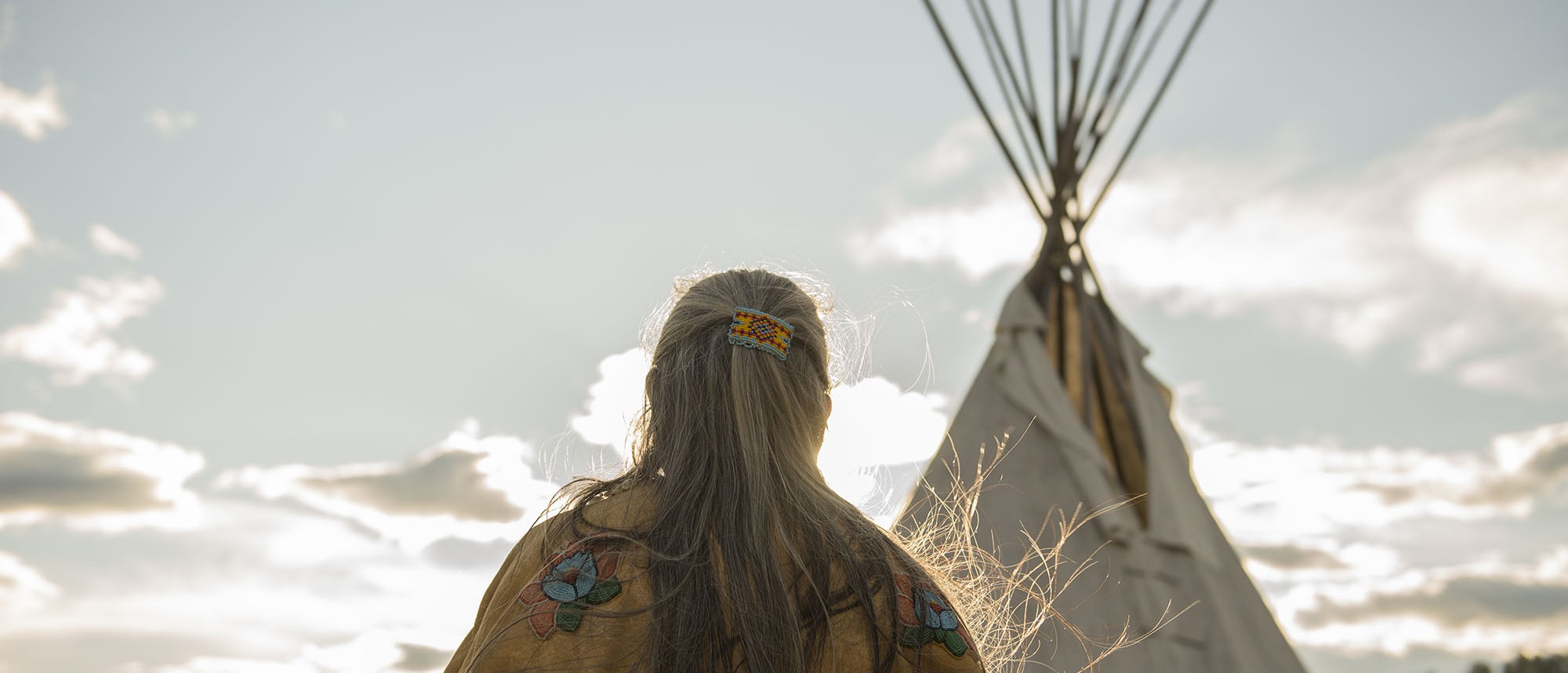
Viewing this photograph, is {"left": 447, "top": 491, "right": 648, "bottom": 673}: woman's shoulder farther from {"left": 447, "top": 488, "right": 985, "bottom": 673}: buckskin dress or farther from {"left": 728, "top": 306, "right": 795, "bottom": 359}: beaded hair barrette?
{"left": 728, "top": 306, "right": 795, "bottom": 359}: beaded hair barrette

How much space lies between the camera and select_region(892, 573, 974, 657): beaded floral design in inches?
48.9

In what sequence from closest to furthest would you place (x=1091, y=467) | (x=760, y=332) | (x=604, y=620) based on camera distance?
1. (x=604, y=620)
2. (x=760, y=332)
3. (x=1091, y=467)

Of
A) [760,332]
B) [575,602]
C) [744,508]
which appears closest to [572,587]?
[575,602]

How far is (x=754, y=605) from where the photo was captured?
1.15 m

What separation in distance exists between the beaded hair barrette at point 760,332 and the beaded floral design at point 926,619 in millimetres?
291

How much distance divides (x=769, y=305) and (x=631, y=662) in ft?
1.44

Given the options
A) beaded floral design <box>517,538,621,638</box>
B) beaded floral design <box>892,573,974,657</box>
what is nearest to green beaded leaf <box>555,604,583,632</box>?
beaded floral design <box>517,538,621,638</box>

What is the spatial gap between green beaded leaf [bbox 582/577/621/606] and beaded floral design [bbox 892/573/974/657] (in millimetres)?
303

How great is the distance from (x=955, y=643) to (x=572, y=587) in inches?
17.2

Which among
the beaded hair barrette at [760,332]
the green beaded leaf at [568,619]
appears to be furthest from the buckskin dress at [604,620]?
the beaded hair barrette at [760,332]

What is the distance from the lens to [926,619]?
1.26 m

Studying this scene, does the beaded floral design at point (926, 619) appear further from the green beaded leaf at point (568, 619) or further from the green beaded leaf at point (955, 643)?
the green beaded leaf at point (568, 619)

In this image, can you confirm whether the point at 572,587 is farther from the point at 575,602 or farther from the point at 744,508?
the point at 744,508

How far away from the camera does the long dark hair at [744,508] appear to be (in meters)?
1.15
